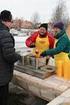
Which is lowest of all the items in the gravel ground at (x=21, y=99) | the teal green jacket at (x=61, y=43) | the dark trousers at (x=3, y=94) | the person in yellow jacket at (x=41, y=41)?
the gravel ground at (x=21, y=99)

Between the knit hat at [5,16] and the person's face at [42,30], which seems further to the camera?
the person's face at [42,30]

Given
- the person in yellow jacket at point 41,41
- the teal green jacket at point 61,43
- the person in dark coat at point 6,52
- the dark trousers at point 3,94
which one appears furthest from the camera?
the person in yellow jacket at point 41,41

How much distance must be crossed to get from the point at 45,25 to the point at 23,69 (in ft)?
3.16

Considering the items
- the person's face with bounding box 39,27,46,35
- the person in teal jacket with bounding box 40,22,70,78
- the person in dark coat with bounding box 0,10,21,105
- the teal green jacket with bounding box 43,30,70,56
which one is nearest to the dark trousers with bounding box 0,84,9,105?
the person in dark coat with bounding box 0,10,21,105

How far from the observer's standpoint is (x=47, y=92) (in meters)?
2.94

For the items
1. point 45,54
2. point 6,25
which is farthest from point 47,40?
point 6,25

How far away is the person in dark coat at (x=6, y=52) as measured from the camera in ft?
9.29

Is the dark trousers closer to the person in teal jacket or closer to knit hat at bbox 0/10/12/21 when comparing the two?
the person in teal jacket

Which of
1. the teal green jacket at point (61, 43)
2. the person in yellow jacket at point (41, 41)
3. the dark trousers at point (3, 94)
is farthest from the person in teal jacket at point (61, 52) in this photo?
the dark trousers at point (3, 94)

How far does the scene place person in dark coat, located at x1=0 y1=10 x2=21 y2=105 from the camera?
2.83m

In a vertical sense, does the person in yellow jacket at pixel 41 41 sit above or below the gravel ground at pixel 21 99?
above

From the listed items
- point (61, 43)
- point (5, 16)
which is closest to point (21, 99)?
point (61, 43)

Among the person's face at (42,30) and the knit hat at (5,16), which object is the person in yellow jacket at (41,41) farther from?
the knit hat at (5,16)

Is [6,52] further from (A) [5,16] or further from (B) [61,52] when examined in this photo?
(B) [61,52]
